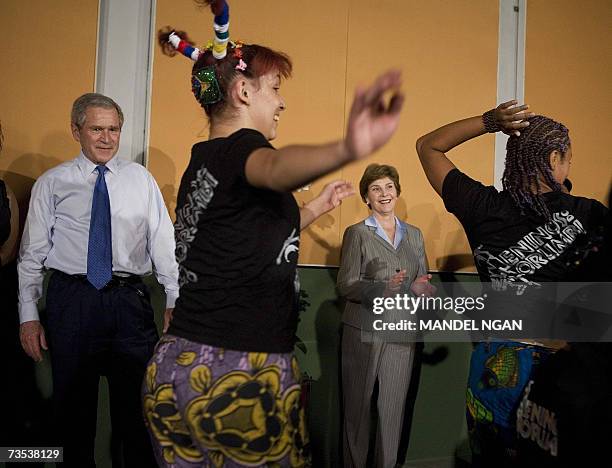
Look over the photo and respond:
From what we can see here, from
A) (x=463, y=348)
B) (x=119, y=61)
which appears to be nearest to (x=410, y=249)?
(x=463, y=348)

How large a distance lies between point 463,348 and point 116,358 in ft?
7.53

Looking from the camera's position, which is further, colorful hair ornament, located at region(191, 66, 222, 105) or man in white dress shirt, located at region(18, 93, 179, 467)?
man in white dress shirt, located at region(18, 93, 179, 467)

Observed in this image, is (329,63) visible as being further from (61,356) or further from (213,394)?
(213,394)

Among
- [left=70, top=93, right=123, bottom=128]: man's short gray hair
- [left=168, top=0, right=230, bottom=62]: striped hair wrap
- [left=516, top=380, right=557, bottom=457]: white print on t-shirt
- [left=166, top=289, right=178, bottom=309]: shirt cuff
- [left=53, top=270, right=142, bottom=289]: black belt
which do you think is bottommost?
[left=516, top=380, right=557, bottom=457]: white print on t-shirt

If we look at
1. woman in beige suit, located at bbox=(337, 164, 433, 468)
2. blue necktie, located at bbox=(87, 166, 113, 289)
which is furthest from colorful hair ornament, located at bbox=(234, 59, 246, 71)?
woman in beige suit, located at bbox=(337, 164, 433, 468)

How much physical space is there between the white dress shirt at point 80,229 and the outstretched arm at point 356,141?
5.67 feet

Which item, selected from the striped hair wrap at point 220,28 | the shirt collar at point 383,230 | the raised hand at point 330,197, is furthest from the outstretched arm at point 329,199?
the shirt collar at point 383,230

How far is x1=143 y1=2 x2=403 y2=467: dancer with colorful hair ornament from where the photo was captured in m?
1.12

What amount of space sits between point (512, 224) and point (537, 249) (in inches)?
4.0

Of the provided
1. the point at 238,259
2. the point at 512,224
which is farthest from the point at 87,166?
the point at 512,224

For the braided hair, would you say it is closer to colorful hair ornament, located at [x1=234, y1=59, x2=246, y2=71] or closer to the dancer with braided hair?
the dancer with braided hair

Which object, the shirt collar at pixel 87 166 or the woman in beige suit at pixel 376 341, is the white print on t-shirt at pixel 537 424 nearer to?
the woman in beige suit at pixel 376 341

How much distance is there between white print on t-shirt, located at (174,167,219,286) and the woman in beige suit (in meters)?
1.81

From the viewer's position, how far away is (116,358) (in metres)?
2.52
